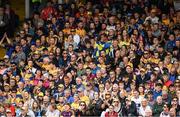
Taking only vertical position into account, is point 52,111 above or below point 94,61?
below

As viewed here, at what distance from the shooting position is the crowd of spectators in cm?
1867

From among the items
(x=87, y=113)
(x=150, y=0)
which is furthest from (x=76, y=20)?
(x=87, y=113)

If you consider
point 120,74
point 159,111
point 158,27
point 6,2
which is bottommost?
point 159,111

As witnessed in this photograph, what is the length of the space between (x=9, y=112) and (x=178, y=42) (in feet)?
17.6

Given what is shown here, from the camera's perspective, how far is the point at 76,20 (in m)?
22.6

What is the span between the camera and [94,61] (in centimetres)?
2059

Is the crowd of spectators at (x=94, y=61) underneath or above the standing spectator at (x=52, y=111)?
above

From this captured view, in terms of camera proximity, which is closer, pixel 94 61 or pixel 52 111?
pixel 52 111

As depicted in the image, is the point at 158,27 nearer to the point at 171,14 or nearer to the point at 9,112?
A: the point at 171,14

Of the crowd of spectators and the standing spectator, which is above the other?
the crowd of spectators

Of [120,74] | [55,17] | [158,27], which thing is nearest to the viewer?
[120,74]

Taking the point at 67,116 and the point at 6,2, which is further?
the point at 6,2

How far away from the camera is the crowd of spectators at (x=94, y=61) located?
1867 cm

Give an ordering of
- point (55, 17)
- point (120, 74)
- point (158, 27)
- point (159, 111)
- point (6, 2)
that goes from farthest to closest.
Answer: point (6, 2), point (55, 17), point (158, 27), point (120, 74), point (159, 111)
